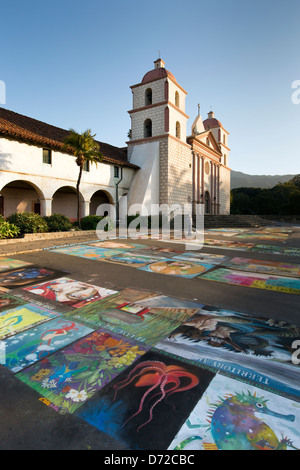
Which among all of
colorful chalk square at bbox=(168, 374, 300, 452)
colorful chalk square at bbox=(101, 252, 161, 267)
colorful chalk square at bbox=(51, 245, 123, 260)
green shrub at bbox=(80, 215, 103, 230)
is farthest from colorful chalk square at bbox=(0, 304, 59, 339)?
green shrub at bbox=(80, 215, 103, 230)

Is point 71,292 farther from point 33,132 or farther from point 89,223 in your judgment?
point 33,132

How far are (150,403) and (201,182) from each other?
97.5 feet

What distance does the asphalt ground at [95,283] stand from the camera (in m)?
1.83

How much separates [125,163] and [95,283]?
19198 millimetres

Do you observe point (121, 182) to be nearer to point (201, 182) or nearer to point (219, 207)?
point (201, 182)

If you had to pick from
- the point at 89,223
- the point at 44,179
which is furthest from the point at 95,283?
the point at 44,179

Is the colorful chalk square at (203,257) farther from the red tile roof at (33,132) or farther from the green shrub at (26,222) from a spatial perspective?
the red tile roof at (33,132)

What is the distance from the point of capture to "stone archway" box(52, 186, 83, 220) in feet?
72.1

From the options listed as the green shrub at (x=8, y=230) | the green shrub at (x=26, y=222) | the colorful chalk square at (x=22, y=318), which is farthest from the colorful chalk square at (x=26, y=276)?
the green shrub at (x=26, y=222)

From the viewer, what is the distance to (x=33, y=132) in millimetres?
17203

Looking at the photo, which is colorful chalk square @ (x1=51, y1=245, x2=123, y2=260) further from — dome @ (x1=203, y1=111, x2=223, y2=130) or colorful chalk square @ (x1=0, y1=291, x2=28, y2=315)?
dome @ (x1=203, y1=111, x2=223, y2=130)

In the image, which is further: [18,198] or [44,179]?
[18,198]
